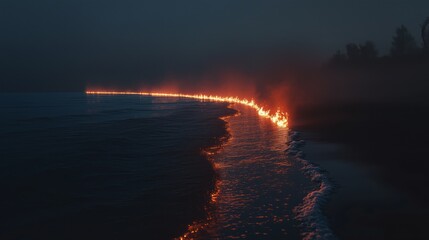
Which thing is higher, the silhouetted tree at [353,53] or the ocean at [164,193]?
the silhouetted tree at [353,53]

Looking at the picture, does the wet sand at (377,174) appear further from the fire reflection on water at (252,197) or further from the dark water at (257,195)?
the fire reflection on water at (252,197)

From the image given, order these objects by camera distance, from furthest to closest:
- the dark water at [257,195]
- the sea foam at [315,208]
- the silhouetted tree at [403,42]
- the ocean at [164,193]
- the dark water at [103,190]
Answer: the silhouetted tree at [403,42], the dark water at [103,190], the ocean at [164,193], the dark water at [257,195], the sea foam at [315,208]

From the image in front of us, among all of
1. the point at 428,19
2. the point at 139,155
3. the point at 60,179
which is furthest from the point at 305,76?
the point at 60,179

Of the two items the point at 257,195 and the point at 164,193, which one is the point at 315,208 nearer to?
the point at 257,195

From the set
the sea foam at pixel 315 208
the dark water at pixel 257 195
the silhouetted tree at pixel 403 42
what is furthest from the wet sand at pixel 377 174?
the silhouetted tree at pixel 403 42

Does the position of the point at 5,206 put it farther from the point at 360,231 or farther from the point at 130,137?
the point at 130,137

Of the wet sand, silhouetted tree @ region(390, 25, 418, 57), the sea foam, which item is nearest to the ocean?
the sea foam
